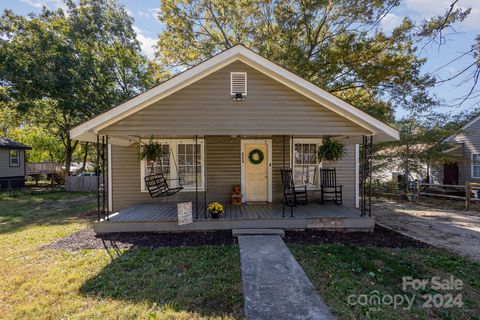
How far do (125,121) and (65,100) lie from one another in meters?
9.63

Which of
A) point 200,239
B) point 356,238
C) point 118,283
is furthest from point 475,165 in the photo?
point 118,283

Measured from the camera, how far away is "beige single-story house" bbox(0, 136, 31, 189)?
16.3 metres

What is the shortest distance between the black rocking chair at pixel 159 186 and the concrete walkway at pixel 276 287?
11.4 feet

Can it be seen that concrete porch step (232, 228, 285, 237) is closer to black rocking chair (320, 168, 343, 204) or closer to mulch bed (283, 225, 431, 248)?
mulch bed (283, 225, 431, 248)

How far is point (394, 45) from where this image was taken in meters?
10.5

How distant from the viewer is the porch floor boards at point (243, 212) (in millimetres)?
6246

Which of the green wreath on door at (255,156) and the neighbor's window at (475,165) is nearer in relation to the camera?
the green wreath on door at (255,156)

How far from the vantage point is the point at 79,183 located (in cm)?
1538

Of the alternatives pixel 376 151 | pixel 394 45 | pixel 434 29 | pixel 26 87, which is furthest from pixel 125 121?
pixel 376 151

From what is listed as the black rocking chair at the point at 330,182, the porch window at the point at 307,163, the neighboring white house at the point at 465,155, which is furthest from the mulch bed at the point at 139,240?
the neighboring white house at the point at 465,155

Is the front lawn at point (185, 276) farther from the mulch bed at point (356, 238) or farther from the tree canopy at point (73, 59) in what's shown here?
the tree canopy at point (73, 59)

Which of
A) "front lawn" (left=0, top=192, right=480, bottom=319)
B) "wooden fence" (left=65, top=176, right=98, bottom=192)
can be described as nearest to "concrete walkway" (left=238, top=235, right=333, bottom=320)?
"front lawn" (left=0, top=192, right=480, bottom=319)

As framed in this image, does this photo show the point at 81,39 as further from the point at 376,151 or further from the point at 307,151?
the point at 376,151

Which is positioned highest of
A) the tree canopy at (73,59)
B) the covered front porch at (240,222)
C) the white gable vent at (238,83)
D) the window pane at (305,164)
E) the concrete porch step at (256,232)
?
the tree canopy at (73,59)
